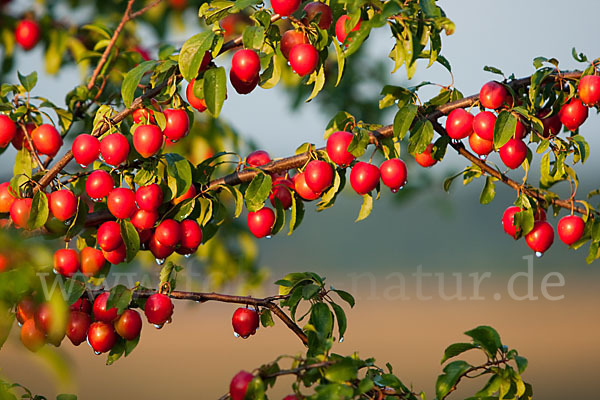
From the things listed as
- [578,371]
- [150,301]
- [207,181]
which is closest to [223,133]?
[207,181]

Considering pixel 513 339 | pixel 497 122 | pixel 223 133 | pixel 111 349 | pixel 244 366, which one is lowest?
pixel 111 349

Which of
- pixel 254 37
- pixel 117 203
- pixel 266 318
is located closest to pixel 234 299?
pixel 266 318

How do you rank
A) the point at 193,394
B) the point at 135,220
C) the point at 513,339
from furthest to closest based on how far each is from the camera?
1. the point at 513,339
2. the point at 193,394
3. the point at 135,220

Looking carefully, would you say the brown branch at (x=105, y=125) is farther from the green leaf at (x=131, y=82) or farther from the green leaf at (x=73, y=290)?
the green leaf at (x=73, y=290)

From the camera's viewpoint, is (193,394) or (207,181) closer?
(207,181)

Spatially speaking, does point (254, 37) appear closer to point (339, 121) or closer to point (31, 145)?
point (339, 121)

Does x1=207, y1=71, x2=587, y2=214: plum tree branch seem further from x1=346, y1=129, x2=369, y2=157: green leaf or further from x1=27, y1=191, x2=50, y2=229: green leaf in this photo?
x1=27, y1=191, x2=50, y2=229: green leaf

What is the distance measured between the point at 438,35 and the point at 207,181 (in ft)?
1.84

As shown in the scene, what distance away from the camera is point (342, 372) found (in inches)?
43.3

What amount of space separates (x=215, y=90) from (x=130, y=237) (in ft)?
1.15

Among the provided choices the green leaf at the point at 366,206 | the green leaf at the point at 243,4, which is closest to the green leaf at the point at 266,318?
the green leaf at the point at 366,206

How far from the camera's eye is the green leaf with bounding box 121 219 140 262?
1428 millimetres

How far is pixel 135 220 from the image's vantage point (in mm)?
1445

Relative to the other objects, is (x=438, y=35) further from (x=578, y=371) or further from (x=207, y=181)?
(x=578, y=371)
